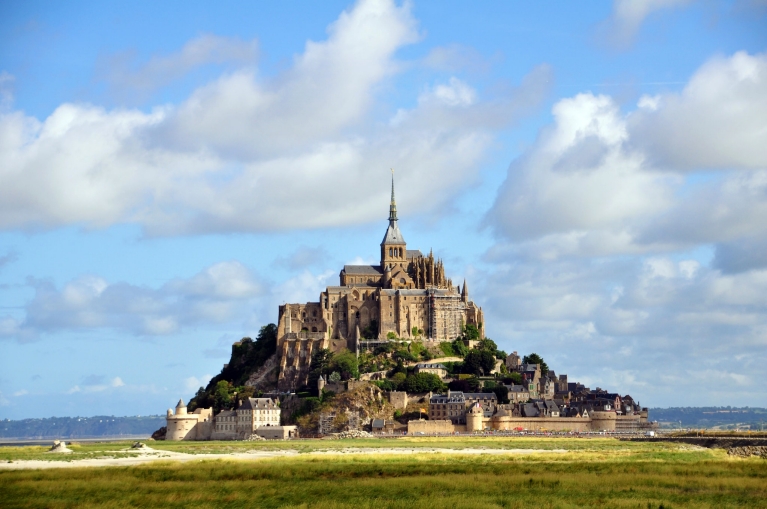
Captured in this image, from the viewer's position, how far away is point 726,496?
4769 cm

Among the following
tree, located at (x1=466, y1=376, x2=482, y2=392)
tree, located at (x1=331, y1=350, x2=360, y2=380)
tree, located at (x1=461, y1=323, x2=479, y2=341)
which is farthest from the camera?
tree, located at (x1=461, y1=323, x2=479, y2=341)

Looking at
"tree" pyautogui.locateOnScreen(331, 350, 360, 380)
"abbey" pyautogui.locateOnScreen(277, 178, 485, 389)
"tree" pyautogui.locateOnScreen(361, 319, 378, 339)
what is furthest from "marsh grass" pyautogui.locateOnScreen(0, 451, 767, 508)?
"tree" pyautogui.locateOnScreen(361, 319, 378, 339)

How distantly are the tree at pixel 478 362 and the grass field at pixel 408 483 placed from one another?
58.8 m

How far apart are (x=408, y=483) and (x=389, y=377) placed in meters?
74.2

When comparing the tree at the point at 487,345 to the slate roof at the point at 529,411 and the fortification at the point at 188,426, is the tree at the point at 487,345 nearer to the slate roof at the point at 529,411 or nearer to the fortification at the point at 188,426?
the slate roof at the point at 529,411

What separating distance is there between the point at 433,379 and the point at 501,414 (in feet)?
33.6

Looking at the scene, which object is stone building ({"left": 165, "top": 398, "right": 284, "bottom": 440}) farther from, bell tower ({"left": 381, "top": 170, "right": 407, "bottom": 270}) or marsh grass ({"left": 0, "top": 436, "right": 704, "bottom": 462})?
bell tower ({"left": 381, "top": 170, "right": 407, "bottom": 270})

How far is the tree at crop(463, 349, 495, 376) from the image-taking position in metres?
131

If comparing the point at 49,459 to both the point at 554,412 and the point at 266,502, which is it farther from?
the point at 554,412

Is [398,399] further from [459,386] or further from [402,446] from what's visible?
[402,446]

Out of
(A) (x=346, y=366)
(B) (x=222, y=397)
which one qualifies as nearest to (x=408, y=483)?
(A) (x=346, y=366)

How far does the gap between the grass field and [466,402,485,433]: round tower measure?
4408cm

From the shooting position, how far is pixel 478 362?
131 meters

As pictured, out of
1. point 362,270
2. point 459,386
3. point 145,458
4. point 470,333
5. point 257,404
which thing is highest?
point 362,270
